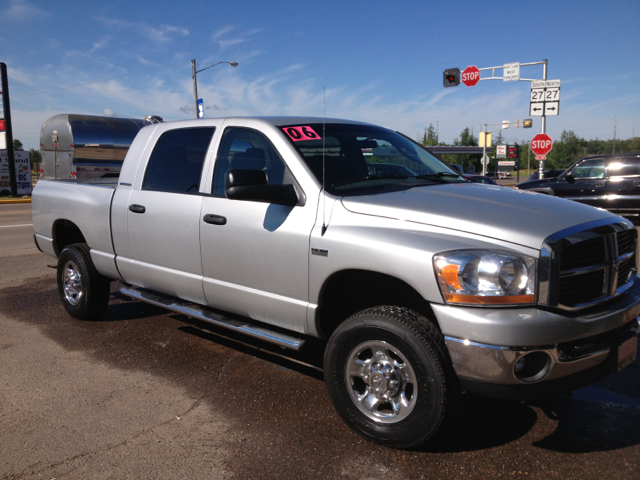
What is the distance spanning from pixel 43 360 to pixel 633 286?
4.41 m

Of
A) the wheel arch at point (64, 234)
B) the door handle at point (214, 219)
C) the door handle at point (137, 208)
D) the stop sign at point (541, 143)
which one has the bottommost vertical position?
the wheel arch at point (64, 234)

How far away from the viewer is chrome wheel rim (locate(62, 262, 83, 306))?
5.41 meters

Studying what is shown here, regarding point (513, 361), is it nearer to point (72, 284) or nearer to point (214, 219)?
point (214, 219)

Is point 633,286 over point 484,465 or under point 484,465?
over

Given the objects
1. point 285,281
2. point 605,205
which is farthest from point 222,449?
point 605,205

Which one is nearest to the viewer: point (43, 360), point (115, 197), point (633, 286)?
point (633, 286)

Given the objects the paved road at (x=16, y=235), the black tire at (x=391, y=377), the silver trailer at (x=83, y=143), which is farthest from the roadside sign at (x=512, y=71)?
the black tire at (x=391, y=377)

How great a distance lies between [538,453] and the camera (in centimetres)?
290

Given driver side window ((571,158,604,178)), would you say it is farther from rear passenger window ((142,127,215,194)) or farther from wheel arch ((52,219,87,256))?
wheel arch ((52,219,87,256))

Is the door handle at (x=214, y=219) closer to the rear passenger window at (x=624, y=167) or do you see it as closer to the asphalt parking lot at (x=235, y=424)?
the asphalt parking lot at (x=235, y=424)

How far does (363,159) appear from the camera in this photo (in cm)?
395

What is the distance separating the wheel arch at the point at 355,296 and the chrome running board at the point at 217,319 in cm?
25

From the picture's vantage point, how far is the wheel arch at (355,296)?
321 centimetres

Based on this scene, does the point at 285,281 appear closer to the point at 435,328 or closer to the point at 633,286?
the point at 435,328
